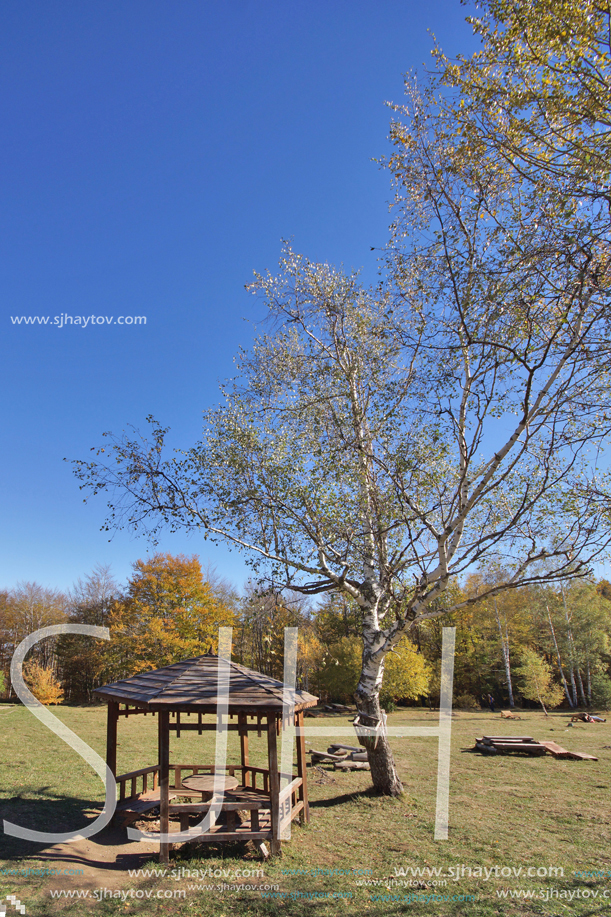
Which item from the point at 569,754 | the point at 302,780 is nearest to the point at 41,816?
the point at 302,780

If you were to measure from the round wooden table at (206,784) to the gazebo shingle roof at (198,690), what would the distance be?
173cm

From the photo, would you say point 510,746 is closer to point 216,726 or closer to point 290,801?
point 290,801

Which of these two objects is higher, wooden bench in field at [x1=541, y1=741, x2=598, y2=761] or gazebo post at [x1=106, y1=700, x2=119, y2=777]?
gazebo post at [x1=106, y1=700, x2=119, y2=777]

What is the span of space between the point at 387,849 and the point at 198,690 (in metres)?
3.45

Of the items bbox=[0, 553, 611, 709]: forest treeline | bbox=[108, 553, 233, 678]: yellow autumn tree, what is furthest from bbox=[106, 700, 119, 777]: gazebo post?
bbox=[108, 553, 233, 678]: yellow autumn tree

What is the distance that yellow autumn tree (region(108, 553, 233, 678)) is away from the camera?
24750 mm

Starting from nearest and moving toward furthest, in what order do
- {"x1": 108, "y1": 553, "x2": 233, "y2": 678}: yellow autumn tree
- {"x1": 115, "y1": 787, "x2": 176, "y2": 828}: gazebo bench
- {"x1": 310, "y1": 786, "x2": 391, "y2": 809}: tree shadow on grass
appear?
{"x1": 115, "y1": 787, "x2": 176, "y2": 828}: gazebo bench, {"x1": 310, "y1": 786, "x2": 391, "y2": 809}: tree shadow on grass, {"x1": 108, "y1": 553, "x2": 233, "y2": 678}: yellow autumn tree

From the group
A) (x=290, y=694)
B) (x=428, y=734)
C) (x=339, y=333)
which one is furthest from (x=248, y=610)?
(x=428, y=734)

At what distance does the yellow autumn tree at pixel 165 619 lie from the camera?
24750 mm

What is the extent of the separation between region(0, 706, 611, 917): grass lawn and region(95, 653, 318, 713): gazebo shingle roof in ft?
6.19

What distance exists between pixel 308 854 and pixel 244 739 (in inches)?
120

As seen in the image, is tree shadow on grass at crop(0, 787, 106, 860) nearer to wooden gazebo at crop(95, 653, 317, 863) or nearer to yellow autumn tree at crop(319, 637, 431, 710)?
wooden gazebo at crop(95, 653, 317, 863)

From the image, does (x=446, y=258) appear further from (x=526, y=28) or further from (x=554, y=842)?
(x=554, y=842)

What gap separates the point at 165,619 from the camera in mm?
25312
